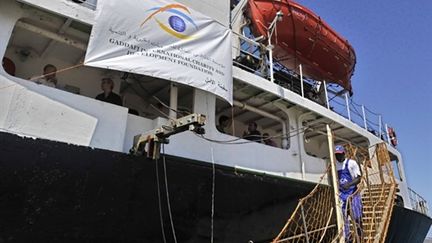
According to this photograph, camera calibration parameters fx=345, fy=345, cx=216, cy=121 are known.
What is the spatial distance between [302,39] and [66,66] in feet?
17.8

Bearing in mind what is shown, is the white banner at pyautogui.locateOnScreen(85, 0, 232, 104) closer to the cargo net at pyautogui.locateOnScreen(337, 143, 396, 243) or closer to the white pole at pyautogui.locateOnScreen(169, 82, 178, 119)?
the white pole at pyautogui.locateOnScreen(169, 82, 178, 119)

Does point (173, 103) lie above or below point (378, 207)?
above

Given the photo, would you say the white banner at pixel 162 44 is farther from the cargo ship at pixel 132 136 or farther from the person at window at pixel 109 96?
the person at window at pixel 109 96

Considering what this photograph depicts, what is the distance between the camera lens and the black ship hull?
310cm

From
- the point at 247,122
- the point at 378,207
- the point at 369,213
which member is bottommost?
the point at 369,213

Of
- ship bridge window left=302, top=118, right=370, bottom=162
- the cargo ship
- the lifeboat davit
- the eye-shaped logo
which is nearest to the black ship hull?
the cargo ship

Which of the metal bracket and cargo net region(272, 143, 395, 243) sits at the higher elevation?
the metal bracket

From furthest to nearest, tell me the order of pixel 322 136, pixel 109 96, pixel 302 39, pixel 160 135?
pixel 322 136, pixel 302 39, pixel 109 96, pixel 160 135

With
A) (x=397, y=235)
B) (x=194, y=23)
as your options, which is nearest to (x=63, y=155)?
(x=194, y=23)

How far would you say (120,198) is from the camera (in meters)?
3.59

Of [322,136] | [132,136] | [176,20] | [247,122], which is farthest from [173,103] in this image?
[322,136]

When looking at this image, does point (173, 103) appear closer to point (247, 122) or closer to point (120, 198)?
point (120, 198)

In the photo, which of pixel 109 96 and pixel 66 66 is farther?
pixel 66 66

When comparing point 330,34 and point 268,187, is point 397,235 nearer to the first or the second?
point 268,187
